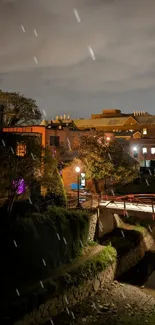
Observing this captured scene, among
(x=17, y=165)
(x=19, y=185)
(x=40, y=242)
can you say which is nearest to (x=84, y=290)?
(x=40, y=242)

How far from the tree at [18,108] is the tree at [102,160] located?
29.4 feet

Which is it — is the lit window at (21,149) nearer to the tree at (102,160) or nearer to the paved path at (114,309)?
the tree at (102,160)

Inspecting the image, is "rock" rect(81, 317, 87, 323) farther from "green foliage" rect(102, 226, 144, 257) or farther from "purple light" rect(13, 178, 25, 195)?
"purple light" rect(13, 178, 25, 195)

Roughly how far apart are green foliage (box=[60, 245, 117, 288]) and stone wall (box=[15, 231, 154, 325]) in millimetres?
291

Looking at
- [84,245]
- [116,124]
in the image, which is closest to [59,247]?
[84,245]

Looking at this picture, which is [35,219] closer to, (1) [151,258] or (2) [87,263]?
(2) [87,263]

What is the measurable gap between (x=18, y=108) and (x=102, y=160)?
1297cm

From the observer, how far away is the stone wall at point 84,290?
15281 mm

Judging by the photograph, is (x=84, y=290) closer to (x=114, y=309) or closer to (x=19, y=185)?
(x=114, y=309)

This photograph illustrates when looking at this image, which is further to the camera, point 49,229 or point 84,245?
point 84,245

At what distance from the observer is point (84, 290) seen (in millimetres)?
18422

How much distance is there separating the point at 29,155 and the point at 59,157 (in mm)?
12392

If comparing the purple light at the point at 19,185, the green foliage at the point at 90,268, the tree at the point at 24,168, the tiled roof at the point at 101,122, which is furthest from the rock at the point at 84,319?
the tiled roof at the point at 101,122

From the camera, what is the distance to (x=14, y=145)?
20969 mm
